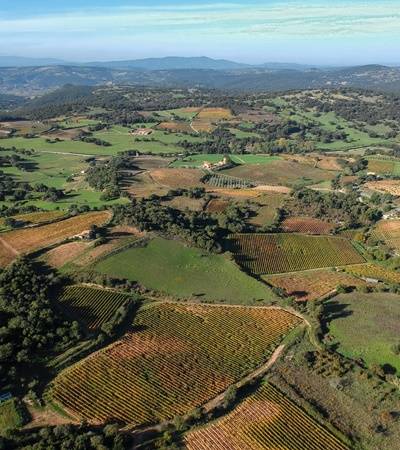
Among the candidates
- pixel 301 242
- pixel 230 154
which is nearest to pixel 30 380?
pixel 301 242

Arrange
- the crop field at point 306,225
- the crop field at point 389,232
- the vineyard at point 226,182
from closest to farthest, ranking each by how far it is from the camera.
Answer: the crop field at point 389,232, the crop field at point 306,225, the vineyard at point 226,182

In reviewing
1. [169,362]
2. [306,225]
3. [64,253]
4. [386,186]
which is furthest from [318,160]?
[169,362]

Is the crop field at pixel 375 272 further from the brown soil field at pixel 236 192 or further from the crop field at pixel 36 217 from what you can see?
the crop field at pixel 36 217

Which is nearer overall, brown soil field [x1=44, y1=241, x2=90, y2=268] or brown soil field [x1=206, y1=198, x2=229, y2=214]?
brown soil field [x1=44, y1=241, x2=90, y2=268]

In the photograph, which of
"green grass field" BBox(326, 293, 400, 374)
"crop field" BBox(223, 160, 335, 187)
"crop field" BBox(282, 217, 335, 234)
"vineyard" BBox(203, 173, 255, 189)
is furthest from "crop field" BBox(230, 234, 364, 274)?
"crop field" BBox(223, 160, 335, 187)

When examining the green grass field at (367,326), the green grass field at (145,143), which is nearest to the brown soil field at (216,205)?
the green grass field at (367,326)

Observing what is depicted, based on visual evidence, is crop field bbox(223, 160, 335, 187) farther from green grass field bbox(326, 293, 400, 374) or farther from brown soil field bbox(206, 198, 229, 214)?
green grass field bbox(326, 293, 400, 374)

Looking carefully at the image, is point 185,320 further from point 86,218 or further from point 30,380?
point 86,218
